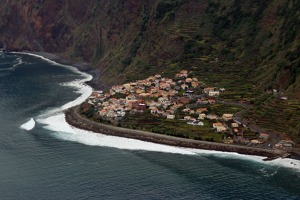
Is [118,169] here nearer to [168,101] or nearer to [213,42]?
[168,101]

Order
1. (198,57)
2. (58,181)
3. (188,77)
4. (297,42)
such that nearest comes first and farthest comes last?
(58,181) < (297,42) < (188,77) < (198,57)

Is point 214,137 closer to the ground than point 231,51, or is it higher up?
closer to the ground

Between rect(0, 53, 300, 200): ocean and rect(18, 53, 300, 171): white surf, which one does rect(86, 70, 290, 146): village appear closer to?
rect(18, 53, 300, 171): white surf

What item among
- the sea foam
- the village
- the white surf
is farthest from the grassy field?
the sea foam

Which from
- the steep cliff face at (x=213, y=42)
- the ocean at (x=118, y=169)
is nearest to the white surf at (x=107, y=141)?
the ocean at (x=118, y=169)

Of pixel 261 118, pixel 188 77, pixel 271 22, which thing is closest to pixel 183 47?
pixel 188 77

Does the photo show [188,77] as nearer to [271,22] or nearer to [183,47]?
[183,47]

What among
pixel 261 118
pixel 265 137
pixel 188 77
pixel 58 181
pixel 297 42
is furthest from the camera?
pixel 188 77
